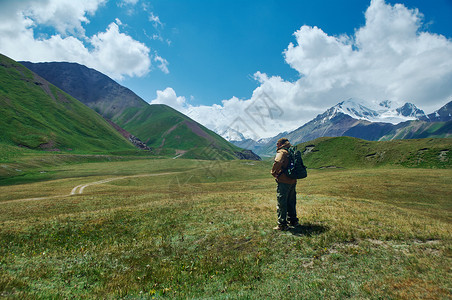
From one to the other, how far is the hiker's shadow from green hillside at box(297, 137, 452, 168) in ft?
341

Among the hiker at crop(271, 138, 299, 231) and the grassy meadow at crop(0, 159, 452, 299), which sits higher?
the hiker at crop(271, 138, 299, 231)

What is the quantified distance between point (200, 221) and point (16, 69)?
26776 centimetres

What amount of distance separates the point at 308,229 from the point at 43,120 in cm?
18116

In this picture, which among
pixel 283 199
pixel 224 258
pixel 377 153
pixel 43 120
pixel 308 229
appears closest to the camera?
pixel 224 258

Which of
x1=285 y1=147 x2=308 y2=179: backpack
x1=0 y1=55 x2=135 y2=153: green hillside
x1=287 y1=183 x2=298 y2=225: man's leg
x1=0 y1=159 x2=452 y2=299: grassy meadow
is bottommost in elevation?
x1=0 y1=159 x2=452 y2=299: grassy meadow

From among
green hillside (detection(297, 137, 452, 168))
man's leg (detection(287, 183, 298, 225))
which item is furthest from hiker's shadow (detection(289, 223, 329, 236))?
green hillside (detection(297, 137, 452, 168))

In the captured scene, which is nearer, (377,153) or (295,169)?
(295,169)

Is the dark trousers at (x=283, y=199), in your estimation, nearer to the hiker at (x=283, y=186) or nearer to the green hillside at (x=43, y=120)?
the hiker at (x=283, y=186)

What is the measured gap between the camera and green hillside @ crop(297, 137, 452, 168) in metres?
87.3

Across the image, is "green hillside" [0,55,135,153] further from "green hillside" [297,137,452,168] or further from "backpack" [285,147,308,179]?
"green hillside" [297,137,452,168]

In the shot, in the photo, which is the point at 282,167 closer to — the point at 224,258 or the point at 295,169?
the point at 295,169

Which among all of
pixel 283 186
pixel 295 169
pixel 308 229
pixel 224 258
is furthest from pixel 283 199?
pixel 224 258

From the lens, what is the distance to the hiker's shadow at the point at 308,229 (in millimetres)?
12095

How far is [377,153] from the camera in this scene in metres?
109
